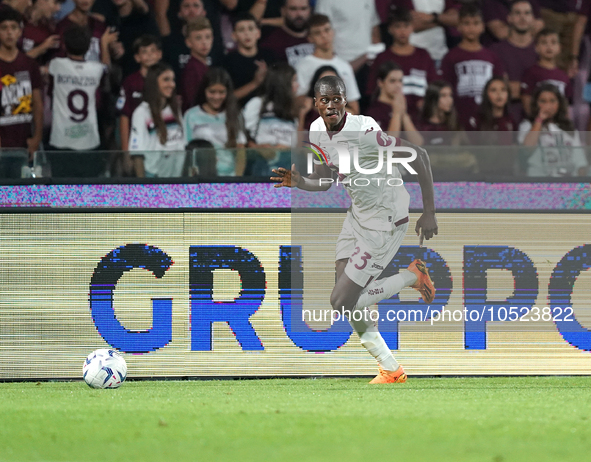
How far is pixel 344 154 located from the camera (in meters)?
6.12

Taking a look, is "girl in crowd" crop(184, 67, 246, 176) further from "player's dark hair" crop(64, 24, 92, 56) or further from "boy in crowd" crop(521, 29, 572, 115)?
"boy in crowd" crop(521, 29, 572, 115)

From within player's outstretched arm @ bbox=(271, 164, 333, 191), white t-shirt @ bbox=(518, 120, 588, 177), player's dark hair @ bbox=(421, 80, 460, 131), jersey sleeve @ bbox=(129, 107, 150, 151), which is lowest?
player's outstretched arm @ bbox=(271, 164, 333, 191)

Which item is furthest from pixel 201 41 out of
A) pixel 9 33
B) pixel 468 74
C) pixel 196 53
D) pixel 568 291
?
pixel 568 291

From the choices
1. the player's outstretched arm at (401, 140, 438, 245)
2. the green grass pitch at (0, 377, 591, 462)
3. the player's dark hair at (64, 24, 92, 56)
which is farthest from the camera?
the player's dark hair at (64, 24, 92, 56)

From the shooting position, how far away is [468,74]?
9.29 metres

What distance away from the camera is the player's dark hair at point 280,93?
8.38 m

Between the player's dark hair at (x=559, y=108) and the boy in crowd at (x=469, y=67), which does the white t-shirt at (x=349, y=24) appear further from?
the player's dark hair at (x=559, y=108)

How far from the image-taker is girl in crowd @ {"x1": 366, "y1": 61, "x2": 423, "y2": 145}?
28.7 ft

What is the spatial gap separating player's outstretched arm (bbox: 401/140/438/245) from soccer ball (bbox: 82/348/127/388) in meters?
2.44

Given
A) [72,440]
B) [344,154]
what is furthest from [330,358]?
[72,440]

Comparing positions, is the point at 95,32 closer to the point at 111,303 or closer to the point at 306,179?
the point at 111,303

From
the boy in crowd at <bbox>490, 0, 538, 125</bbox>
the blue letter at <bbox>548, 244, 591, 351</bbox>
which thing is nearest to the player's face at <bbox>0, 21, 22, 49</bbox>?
the boy in crowd at <bbox>490, 0, 538, 125</bbox>

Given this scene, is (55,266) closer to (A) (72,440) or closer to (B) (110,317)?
(B) (110,317)

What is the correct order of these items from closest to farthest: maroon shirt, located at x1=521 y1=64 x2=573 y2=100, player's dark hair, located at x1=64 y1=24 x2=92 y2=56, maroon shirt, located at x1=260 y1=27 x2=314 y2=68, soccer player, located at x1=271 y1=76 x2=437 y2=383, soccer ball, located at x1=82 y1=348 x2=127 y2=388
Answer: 1. soccer ball, located at x1=82 y1=348 x2=127 y2=388
2. soccer player, located at x1=271 y1=76 x2=437 y2=383
3. player's dark hair, located at x1=64 y1=24 x2=92 y2=56
4. maroon shirt, located at x1=260 y1=27 x2=314 y2=68
5. maroon shirt, located at x1=521 y1=64 x2=573 y2=100
